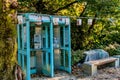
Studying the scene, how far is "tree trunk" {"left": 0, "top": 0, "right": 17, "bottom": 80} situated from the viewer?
203 inches

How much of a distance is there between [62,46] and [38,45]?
1080mm

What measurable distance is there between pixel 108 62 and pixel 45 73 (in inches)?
107

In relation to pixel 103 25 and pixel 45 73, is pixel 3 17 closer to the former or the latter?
pixel 45 73

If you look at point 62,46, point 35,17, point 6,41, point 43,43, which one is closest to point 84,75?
point 62,46

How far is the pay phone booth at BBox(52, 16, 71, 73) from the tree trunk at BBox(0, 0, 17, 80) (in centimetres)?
349

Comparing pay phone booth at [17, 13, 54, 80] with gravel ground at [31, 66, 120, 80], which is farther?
gravel ground at [31, 66, 120, 80]

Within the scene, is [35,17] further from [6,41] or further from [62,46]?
[6,41]

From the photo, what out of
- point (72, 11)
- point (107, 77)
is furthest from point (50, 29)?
point (72, 11)

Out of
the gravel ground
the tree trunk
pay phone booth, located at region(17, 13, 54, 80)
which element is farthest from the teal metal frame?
the tree trunk

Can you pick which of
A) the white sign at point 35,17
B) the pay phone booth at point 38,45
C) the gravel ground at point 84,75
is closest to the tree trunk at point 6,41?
the white sign at point 35,17

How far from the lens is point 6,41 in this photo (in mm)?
5176

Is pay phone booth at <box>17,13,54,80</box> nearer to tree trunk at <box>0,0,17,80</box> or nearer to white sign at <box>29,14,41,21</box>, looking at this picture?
white sign at <box>29,14,41,21</box>

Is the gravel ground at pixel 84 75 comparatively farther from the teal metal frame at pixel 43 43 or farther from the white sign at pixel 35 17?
the white sign at pixel 35 17

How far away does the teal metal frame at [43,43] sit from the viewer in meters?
7.25
